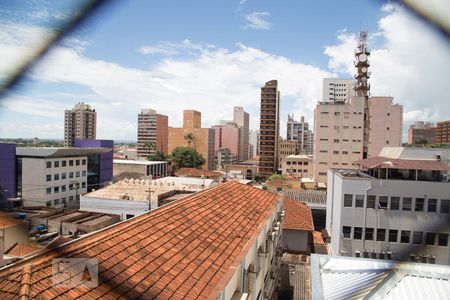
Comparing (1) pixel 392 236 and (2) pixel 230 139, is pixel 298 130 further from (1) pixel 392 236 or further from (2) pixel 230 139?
(1) pixel 392 236

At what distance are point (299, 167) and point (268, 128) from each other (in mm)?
9192

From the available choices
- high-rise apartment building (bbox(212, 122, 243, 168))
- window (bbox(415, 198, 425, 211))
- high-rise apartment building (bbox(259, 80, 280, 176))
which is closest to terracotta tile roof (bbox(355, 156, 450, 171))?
window (bbox(415, 198, 425, 211))

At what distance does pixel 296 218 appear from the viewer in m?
16.7

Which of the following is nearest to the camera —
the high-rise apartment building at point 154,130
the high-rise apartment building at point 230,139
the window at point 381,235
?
the window at point 381,235

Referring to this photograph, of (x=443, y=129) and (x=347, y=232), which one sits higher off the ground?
(x=443, y=129)

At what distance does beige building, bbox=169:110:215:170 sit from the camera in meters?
65.4

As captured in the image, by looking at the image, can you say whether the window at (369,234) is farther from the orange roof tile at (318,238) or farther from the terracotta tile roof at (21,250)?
the terracotta tile roof at (21,250)

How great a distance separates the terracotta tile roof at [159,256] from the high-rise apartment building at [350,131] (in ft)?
113

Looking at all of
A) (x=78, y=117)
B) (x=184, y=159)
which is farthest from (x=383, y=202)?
(x=184, y=159)

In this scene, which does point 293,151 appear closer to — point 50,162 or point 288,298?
point 50,162

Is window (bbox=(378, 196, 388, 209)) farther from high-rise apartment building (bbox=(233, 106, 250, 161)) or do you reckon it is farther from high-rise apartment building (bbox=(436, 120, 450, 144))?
high-rise apartment building (bbox=(233, 106, 250, 161))

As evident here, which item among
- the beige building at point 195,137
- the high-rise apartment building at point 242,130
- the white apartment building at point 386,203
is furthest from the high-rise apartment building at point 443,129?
the high-rise apartment building at point 242,130

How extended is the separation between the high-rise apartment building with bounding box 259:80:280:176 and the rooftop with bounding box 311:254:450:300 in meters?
48.7

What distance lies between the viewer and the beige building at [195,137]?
215 ft
